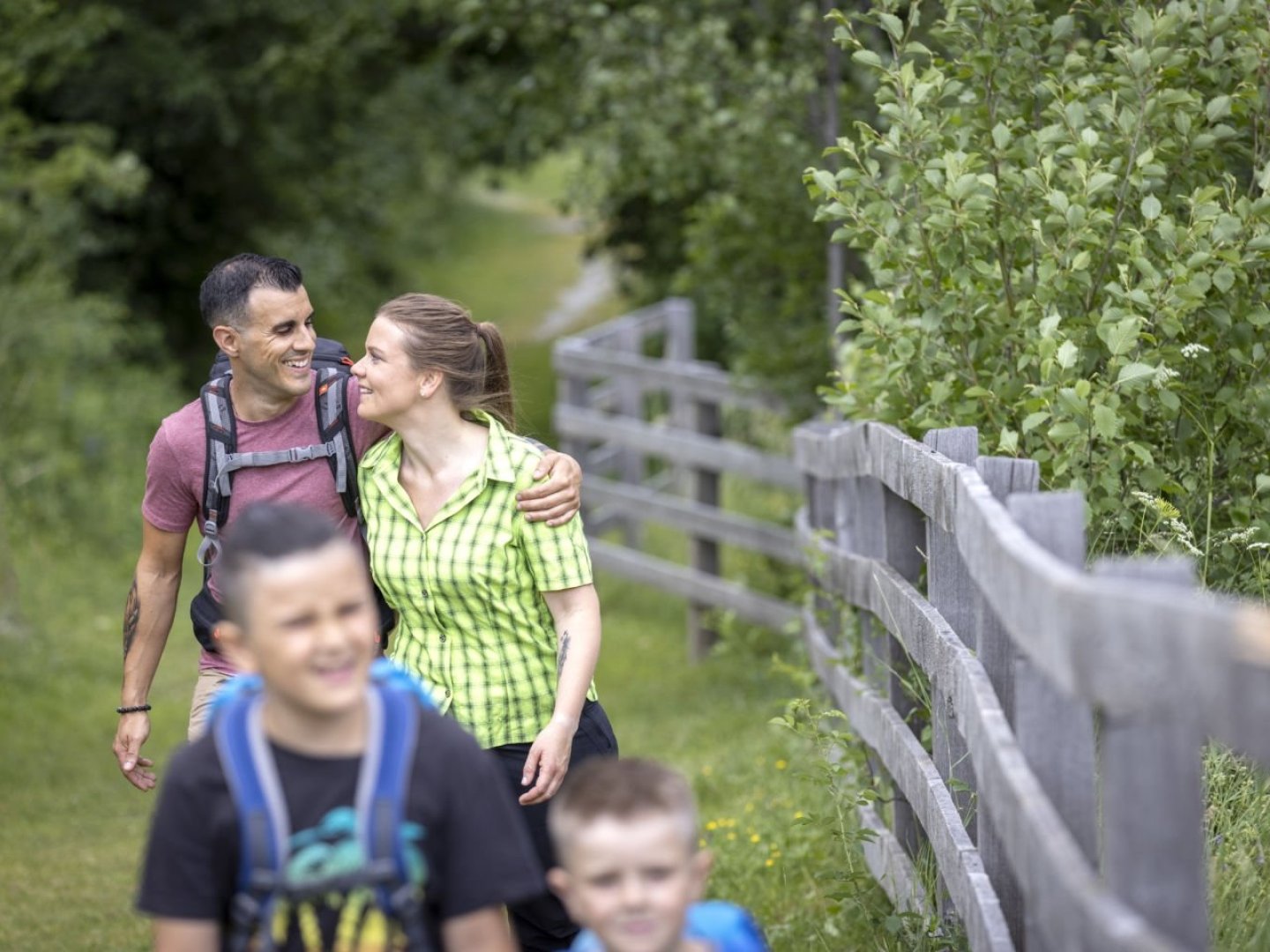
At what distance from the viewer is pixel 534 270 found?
3123 centimetres

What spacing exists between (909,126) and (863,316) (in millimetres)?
545

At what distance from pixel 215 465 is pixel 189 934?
71.6 inches

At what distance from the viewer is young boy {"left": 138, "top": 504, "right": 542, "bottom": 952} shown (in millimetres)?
2562

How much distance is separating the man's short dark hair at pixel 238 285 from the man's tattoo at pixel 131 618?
0.70 m

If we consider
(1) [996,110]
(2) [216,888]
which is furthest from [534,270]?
(2) [216,888]

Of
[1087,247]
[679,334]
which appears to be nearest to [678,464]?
[679,334]

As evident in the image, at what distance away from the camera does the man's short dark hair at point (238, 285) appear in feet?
14.2

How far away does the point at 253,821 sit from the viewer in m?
2.54

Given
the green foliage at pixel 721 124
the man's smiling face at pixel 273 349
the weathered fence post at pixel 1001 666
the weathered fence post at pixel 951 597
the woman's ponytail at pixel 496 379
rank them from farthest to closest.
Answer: the green foliage at pixel 721 124 < the man's smiling face at pixel 273 349 < the woman's ponytail at pixel 496 379 < the weathered fence post at pixel 951 597 < the weathered fence post at pixel 1001 666

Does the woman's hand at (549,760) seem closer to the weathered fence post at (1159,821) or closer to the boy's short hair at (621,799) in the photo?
the boy's short hair at (621,799)

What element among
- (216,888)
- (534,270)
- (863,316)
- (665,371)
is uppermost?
(863,316)

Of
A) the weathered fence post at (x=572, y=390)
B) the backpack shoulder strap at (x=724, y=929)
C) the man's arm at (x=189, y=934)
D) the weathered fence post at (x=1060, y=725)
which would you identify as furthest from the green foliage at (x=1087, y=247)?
the weathered fence post at (x=572, y=390)

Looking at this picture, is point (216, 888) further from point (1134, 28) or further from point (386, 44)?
point (386, 44)

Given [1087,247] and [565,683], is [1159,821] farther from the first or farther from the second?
[1087,247]
